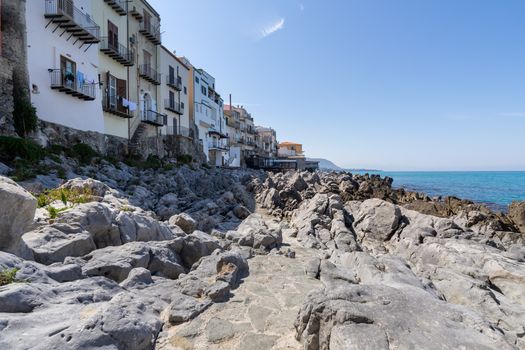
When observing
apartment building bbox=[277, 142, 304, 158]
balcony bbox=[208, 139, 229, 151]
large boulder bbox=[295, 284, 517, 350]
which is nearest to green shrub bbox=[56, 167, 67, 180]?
large boulder bbox=[295, 284, 517, 350]

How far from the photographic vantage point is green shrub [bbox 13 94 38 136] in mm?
17402

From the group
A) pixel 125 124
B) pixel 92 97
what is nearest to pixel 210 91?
pixel 125 124

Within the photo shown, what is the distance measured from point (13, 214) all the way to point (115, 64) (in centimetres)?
2577

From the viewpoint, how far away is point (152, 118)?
33375 millimetres

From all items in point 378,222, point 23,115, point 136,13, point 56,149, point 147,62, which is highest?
point 136,13

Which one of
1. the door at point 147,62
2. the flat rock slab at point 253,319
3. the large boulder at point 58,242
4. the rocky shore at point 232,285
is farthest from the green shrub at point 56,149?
the flat rock slab at point 253,319

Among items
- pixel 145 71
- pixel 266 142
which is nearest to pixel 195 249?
pixel 145 71

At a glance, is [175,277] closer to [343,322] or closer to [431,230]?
[343,322]

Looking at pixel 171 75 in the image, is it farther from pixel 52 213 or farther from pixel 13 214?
pixel 13 214

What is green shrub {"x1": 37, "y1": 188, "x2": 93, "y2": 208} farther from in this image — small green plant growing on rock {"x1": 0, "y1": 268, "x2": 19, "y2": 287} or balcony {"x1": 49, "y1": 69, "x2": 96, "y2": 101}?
balcony {"x1": 49, "y1": 69, "x2": 96, "y2": 101}

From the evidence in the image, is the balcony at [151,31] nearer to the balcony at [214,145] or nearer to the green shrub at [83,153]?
the green shrub at [83,153]

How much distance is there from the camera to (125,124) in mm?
28891

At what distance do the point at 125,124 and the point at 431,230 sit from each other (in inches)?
999

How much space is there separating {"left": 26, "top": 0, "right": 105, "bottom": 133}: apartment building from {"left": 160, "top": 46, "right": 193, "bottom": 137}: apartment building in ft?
41.9
